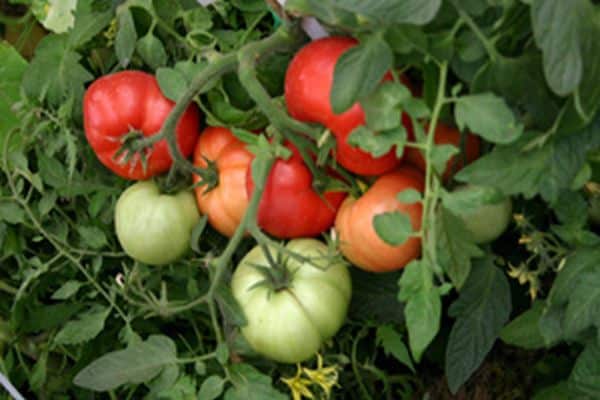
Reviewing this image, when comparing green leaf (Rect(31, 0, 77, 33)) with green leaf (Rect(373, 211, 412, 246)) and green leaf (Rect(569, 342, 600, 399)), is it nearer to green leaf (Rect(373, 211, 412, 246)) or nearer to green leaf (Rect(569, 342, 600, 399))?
green leaf (Rect(373, 211, 412, 246))

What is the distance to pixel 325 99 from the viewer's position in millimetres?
802

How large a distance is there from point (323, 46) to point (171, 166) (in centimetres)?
25

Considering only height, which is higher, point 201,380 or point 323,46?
point 323,46

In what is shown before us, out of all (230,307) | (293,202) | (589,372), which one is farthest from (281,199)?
(589,372)

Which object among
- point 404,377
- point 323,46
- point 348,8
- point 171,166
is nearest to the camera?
point 348,8

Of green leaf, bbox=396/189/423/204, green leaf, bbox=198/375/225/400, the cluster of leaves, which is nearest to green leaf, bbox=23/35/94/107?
the cluster of leaves

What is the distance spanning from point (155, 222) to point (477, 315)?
13.5 inches

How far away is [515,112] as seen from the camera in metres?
0.76

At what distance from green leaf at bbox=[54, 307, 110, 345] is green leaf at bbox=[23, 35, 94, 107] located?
0.81 feet

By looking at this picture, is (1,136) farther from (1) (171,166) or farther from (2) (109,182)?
(1) (171,166)

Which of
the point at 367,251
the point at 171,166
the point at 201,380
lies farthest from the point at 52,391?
the point at 367,251

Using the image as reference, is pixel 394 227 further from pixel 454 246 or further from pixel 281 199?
pixel 281 199

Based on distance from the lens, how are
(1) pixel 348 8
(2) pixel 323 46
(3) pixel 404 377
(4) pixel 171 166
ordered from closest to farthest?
(1) pixel 348 8, (2) pixel 323 46, (4) pixel 171 166, (3) pixel 404 377

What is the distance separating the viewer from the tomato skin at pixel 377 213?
83 centimetres
